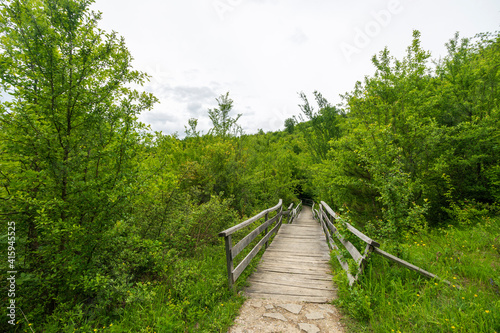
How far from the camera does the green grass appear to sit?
2.23 metres

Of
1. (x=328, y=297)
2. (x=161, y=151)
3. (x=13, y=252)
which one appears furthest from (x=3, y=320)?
(x=328, y=297)

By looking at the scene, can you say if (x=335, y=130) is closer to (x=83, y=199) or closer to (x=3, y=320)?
(x=83, y=199)

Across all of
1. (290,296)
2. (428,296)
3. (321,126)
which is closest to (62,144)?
(290,296)

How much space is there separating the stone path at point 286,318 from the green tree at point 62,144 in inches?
77.9

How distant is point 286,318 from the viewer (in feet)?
9.22

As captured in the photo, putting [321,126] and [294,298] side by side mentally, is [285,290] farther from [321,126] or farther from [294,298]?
[321,126]

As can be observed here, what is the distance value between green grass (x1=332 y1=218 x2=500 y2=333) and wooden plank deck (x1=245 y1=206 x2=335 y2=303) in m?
0.38

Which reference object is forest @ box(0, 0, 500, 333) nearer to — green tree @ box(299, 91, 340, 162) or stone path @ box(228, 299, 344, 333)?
stone path @ box(228, 299, 344, 333)

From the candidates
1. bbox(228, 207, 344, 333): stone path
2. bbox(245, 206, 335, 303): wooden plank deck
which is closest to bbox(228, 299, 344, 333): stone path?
bbox(228, 207, 344, 333): stone path

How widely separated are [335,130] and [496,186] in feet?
19.9

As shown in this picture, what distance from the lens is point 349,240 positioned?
164 inches

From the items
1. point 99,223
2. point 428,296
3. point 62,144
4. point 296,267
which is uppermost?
point 62,144

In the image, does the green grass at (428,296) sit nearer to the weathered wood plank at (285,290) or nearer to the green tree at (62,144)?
the weathered wood plank at (285,290)

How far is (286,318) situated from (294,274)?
1.43 metres
